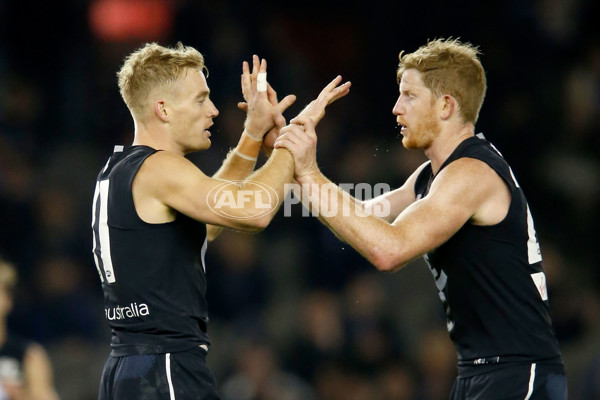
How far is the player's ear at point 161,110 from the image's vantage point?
4.16 m

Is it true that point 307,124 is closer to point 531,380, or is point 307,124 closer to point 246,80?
point 246,80

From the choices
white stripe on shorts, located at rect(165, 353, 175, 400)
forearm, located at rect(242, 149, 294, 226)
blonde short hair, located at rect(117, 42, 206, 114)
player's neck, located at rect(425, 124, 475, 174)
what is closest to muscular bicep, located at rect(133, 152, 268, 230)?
forearm, located at rect(242, 149, 294, 226)

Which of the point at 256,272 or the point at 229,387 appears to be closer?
the point at 229,387

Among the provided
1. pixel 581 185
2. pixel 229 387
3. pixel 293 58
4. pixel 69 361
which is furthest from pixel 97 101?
pixel 581 185

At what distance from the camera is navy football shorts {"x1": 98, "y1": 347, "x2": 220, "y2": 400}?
3812 millimetres

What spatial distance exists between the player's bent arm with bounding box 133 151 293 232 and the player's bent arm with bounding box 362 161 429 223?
1.18 metres

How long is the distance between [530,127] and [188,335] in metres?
6.54

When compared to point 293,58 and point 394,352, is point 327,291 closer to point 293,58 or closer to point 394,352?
point 394,352

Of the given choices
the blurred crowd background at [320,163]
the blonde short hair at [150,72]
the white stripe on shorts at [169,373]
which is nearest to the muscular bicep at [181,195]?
the blonde short hair at [150,72]

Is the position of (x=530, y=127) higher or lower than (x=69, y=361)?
higher

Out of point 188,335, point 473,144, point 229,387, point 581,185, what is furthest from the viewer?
point 581,185

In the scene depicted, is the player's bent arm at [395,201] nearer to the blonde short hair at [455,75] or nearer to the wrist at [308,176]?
the blonde short hair at [455,75]

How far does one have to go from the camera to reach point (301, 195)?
439 cm

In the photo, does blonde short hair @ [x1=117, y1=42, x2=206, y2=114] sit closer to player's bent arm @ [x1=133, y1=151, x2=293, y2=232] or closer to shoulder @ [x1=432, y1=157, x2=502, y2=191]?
player's bent arm @ [x1=133, y1=151, x2=293, y2=232]
